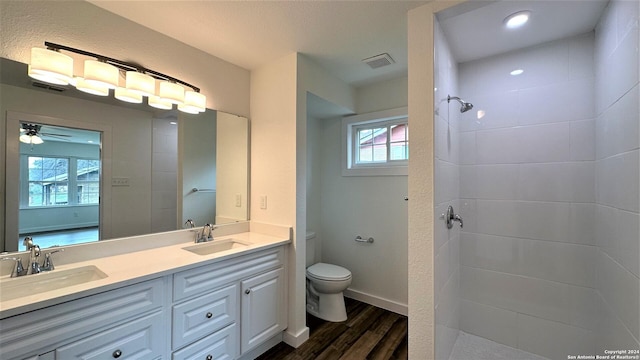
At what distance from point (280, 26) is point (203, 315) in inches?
A: 73.5

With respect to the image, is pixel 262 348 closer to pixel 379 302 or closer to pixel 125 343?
pixel 125 343

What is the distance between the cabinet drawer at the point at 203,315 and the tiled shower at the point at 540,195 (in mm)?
1259

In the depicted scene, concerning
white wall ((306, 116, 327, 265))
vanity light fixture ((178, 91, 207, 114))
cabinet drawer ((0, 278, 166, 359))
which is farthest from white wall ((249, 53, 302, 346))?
cabinet drawer ((0, 278, 166, 359))

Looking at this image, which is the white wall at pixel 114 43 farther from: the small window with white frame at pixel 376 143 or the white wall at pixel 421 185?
the white wall at pixel 421 185

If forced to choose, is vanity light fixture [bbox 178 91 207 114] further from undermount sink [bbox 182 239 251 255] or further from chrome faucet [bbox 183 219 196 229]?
undermount sink [bbox 182 239 251 255]

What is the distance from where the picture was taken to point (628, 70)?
3.64 ft

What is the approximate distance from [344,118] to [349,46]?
0.99 metres

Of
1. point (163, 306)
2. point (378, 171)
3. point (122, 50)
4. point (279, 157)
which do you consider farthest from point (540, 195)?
point (122, 50)

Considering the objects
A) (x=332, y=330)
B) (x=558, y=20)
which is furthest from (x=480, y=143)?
(x=332, y=330)

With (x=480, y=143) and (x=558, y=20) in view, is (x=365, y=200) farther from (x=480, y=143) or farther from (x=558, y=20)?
(x=558, y=20)

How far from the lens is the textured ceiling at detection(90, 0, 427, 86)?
149 cm

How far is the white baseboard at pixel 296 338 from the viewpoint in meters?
1.97

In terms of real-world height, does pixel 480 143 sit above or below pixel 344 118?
below

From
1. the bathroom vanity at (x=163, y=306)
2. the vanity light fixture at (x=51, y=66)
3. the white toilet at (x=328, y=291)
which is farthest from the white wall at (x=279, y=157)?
the vanity light fixture at (x=51, y=66)
